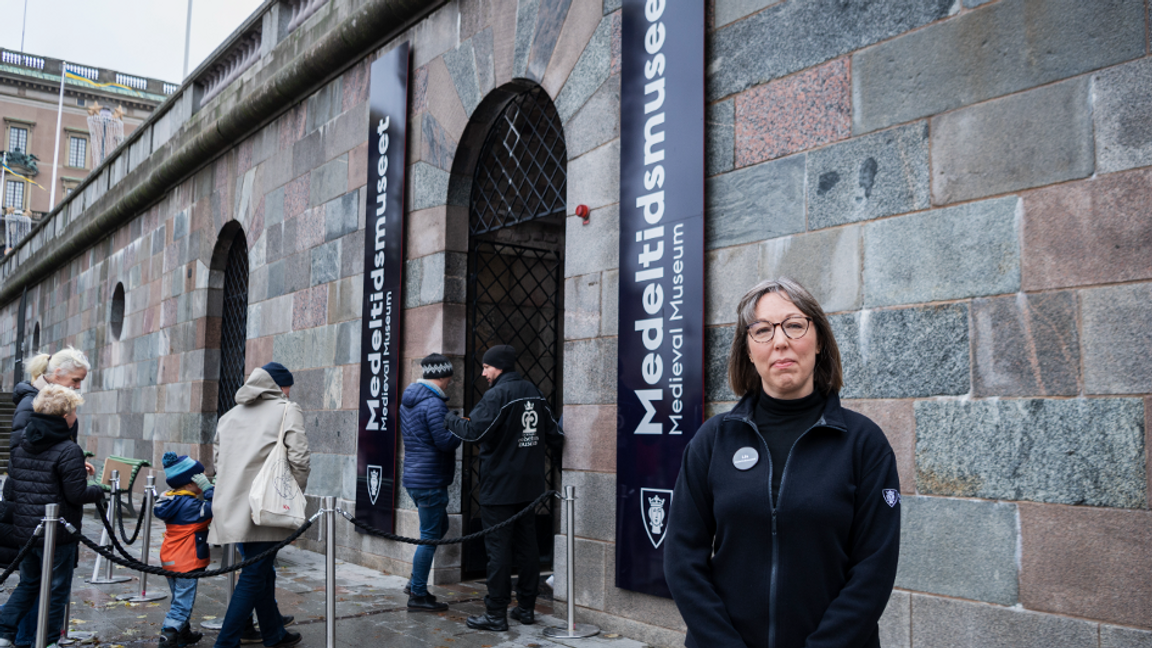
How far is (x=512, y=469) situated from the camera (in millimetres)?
5871

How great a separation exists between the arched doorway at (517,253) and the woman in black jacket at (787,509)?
4.58 meters

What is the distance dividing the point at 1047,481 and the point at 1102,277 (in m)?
0.84

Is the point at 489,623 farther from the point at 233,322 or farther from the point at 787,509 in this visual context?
the point at 233,322

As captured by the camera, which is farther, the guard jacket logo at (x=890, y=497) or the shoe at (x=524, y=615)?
the shoe at (x=524, y=615)

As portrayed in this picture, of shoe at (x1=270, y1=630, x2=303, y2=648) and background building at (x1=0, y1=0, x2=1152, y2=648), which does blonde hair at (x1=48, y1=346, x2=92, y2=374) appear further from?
background building at (x1=0, y1=0, x2=1152, y2=648)

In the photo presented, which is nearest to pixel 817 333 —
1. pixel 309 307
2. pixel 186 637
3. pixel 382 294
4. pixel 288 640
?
pixel 288 640

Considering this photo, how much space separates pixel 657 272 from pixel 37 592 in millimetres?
3997

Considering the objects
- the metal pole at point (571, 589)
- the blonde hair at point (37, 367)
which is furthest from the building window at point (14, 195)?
the metal pole at point (571, 589)

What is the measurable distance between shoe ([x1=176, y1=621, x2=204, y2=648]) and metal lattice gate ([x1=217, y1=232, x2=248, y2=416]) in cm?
679

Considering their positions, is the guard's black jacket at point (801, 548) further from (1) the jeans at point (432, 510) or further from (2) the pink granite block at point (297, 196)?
(2) the pink granite block at point (297, 196)

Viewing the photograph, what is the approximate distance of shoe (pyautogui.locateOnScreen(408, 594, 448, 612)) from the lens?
6203mm

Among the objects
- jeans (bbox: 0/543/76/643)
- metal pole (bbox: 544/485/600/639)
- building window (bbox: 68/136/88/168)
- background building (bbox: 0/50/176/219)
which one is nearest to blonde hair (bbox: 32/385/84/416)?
jeans (bbox: 0/543/76/643)

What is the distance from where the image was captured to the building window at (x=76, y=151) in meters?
49.0

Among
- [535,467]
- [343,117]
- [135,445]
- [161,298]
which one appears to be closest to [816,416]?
[535,467]
